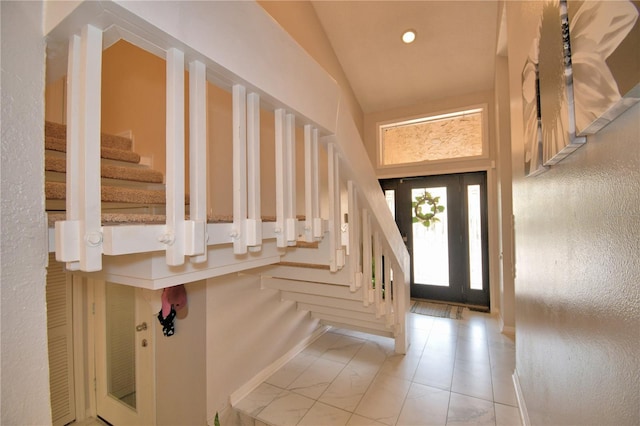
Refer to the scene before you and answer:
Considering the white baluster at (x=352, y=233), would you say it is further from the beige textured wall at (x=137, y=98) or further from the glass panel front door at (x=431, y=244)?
the glass panel front door at (x=431, y=244)

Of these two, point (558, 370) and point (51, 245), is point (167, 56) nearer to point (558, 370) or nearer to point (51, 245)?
point (51, 245)

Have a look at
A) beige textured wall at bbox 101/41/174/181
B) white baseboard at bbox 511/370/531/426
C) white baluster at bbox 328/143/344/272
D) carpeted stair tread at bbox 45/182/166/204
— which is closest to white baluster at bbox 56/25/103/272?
carpeted stair tread at bbox 45/182/166/204

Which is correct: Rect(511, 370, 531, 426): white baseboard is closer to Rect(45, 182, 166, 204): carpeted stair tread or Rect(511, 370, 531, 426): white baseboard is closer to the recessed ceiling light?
Rect(45, 182, 166, 204): carpeted stair tread

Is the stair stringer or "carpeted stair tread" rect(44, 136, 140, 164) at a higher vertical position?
"carpeted stair tread" rect(44, 136, 140, 164)

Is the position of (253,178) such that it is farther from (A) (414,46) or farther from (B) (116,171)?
(A) (414,46)

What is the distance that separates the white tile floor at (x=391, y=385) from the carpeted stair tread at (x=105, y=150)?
1957 mm

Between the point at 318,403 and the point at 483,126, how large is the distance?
3911 millimetres

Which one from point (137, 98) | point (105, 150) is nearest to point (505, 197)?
point (105, 150)

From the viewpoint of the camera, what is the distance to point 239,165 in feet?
2.44

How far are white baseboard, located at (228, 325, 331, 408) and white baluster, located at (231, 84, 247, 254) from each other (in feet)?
5.97

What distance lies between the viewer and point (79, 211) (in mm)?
496

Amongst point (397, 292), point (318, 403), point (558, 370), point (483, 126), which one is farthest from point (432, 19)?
point (318, 403)

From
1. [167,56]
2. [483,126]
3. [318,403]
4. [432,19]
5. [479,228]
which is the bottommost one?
[318,403]

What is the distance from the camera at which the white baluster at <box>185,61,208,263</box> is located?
62 cm
